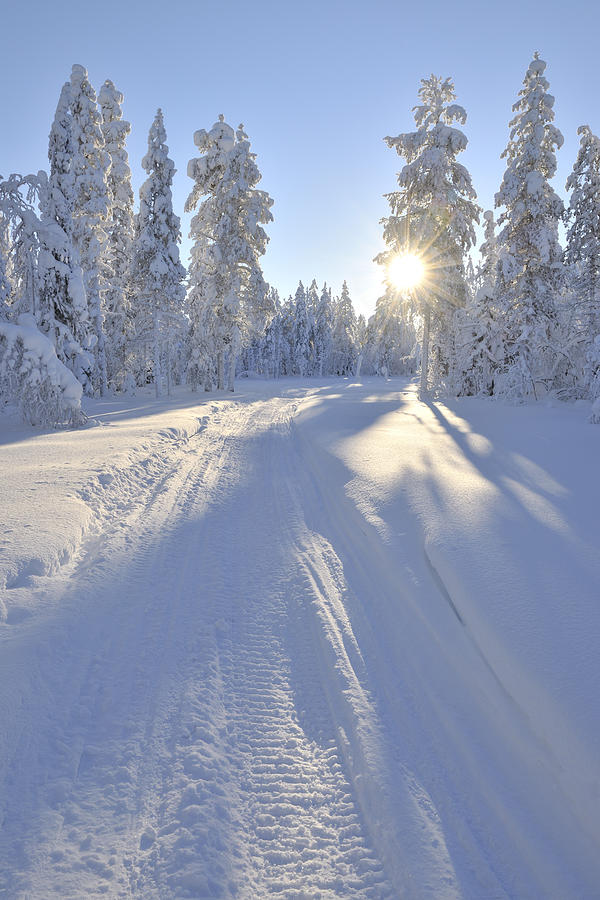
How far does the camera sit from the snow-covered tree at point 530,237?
16.2m

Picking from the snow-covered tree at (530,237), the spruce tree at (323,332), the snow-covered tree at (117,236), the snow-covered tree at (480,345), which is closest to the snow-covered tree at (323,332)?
the spruce tree at (323,332)

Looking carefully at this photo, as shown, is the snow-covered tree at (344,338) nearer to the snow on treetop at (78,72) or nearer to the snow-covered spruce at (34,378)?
the snow on treetop at (78,72)

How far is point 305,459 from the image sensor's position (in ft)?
28.1

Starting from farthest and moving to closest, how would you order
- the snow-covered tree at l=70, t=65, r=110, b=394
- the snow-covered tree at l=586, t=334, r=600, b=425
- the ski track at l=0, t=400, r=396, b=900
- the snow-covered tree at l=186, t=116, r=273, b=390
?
the snow-covered tree at l=186, t=116, r=273, b=390, the snow-covered tree at l=70, t=65, r=110, b=394, the snow-covered tree at l=586, t=334, r=600, b=425, the ski track at l=0, t=400, r=396, b=900

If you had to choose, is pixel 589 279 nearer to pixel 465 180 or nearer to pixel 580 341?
pixel 580 341

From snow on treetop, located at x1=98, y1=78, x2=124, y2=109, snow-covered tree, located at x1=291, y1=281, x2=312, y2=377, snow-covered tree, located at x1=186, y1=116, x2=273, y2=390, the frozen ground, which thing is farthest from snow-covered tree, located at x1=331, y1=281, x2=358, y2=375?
the frozen ground

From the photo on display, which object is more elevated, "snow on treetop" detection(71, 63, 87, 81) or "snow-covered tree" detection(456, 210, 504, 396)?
"snow on treetop" detection(71, 63, 87, 81)

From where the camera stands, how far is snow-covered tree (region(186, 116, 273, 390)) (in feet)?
74.2

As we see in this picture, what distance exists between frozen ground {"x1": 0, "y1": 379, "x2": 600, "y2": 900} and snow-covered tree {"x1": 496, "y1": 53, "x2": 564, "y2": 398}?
13.6 meters

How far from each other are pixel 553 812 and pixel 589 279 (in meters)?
22.4

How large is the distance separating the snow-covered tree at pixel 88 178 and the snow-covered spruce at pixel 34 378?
7.69m

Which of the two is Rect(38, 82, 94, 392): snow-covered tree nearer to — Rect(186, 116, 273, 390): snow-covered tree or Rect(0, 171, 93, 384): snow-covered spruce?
Rect(0, 171, 93, 384): snow-covered spruce

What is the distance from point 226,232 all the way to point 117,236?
277 inches

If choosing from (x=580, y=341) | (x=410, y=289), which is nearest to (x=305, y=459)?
(x=410, y=289)
